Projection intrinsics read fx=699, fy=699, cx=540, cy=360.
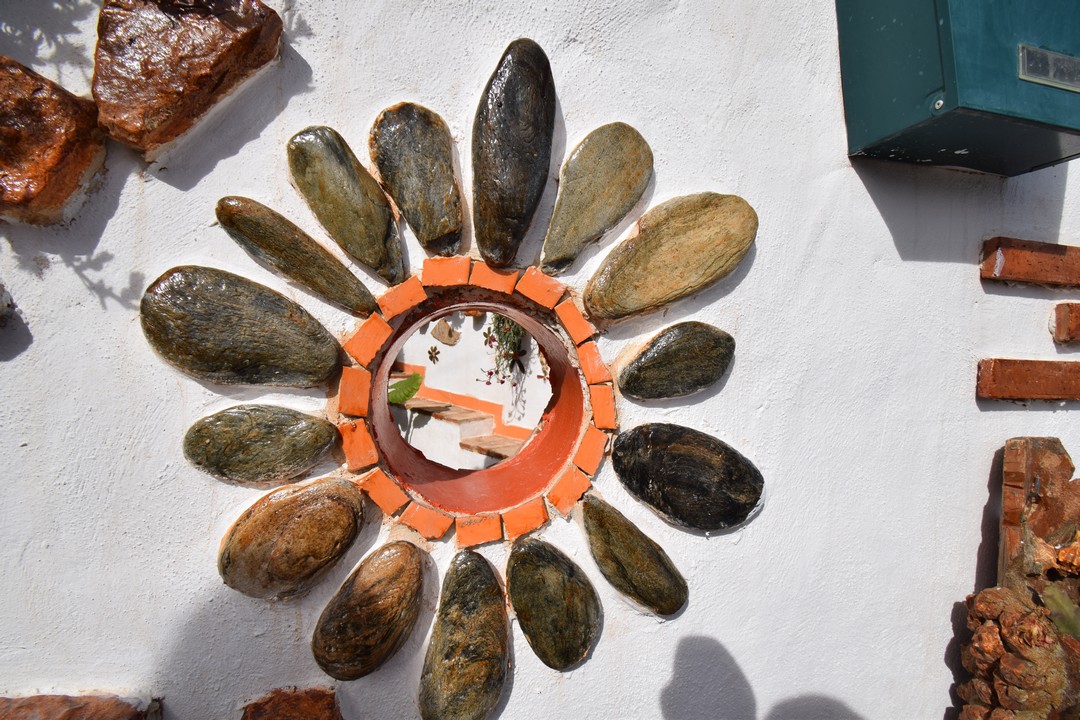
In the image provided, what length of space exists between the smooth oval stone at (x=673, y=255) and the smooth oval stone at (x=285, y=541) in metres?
0.77

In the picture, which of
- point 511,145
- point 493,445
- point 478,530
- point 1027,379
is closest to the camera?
point 511,145

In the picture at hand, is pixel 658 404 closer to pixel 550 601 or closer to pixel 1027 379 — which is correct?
pixel 550 601

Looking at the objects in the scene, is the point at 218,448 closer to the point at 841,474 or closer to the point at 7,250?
the point at 7,250

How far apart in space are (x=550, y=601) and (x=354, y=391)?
0.69 meters

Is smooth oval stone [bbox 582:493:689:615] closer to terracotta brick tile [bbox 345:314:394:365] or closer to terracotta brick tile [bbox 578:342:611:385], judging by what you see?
terracotta brick tile [bbox 578:342:611:385]

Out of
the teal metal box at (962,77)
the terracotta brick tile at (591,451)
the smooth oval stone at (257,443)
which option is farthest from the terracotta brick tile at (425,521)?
the teal metal box at (962,77)

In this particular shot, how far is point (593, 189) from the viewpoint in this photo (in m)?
1.69

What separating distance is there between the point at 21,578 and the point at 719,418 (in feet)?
5.31

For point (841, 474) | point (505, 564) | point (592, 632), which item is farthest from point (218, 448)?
point (841, 474)

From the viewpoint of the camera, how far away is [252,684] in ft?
5.26

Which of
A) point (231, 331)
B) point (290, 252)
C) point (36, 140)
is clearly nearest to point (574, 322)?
point (290, 252)

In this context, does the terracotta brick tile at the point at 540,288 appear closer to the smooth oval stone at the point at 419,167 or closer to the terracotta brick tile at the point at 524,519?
the smooth oval stone at the point at 419,167

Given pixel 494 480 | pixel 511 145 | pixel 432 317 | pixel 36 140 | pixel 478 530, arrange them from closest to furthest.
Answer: pixel 36 140 < pixel 511 145 < pixel 478 530 < pixel 432 317 < pixel 494 480

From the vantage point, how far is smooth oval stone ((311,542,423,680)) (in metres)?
1.54
